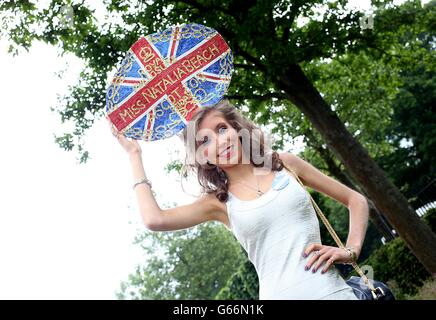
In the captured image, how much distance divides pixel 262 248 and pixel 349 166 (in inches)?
319

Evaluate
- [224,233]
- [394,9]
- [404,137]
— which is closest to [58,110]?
[394,9]

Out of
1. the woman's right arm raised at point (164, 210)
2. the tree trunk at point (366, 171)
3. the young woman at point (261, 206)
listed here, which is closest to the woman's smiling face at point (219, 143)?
the young woman at point (261, 206)

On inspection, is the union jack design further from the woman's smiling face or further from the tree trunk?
the tree trunk

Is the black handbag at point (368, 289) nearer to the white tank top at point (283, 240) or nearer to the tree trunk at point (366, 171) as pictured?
the white tank top at point (283, 240)

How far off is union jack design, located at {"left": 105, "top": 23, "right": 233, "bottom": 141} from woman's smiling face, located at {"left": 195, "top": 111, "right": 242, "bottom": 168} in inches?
8.2

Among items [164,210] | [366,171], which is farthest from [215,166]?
[366,171]

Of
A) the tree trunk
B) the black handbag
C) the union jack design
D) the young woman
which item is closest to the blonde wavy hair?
the young woman

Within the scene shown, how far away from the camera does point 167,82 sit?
3.22m

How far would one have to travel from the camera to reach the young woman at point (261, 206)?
8.04ft

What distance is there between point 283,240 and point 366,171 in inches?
316

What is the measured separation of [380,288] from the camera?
2447 millimetres

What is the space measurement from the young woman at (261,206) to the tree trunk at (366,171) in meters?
7.58

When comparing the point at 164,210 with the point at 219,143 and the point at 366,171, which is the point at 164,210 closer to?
the point at 219,143
